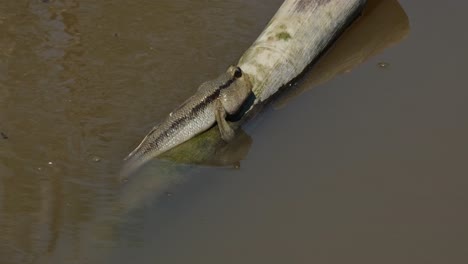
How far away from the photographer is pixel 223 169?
549 centimetres

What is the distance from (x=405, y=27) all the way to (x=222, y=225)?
9.92 feet

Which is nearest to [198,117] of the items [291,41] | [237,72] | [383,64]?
[237,72]

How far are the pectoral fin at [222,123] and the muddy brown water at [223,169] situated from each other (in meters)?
0.27

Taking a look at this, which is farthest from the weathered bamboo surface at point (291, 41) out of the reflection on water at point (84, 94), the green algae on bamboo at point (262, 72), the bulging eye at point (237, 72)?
the reflection on water at point (84, 94)

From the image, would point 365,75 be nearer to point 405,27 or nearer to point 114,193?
point 405,27

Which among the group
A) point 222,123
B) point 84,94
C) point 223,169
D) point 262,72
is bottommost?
point 223,169

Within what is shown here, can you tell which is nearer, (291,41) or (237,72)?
(237,72)

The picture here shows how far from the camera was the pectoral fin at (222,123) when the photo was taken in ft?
17.5

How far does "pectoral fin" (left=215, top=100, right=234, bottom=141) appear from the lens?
5.34 meters

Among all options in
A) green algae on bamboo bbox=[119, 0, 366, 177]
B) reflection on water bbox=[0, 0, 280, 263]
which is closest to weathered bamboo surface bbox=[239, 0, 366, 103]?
green algae on bamboo bbox=[119, 0, 366, 177]

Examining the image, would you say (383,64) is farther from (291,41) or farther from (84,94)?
(84,94)

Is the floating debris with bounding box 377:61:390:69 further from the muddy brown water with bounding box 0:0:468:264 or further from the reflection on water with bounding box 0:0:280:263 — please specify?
the reflection on water with bounding box 0:0:280:263

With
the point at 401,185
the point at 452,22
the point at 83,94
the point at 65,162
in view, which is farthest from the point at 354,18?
the point at 65,162

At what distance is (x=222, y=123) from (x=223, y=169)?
360 millimetres
